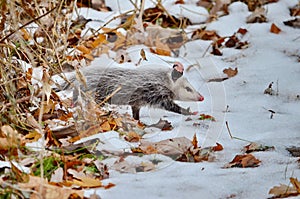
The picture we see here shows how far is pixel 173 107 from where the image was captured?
2.89m

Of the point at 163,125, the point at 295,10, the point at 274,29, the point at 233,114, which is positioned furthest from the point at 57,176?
the point at 295,10

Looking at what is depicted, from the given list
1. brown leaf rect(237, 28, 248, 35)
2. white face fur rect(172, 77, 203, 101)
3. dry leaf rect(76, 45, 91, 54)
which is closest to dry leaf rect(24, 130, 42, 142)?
white face fur rect(172, 77, 203, 101)

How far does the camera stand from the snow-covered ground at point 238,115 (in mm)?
2004

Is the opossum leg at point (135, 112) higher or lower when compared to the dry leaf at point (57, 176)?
lower

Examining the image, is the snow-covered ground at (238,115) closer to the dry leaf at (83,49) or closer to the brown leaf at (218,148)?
the brown leaf at (218,148)

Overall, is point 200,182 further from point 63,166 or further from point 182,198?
point 63,166

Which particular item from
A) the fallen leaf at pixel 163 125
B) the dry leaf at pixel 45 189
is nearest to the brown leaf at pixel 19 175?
the dry leaf at pixel 45 189

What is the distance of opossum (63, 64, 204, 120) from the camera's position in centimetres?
279

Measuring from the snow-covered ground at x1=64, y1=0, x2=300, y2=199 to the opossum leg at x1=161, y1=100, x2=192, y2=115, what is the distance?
0.05 meters

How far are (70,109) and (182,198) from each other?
1.01 metres

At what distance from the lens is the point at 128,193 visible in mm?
1903

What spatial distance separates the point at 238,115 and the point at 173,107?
34 cm

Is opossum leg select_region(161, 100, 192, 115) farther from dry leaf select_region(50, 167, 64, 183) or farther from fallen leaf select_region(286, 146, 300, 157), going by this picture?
dry leaf select_region(50, 167, 64, 183)

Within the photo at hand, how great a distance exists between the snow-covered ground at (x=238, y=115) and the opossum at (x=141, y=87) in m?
0.10
